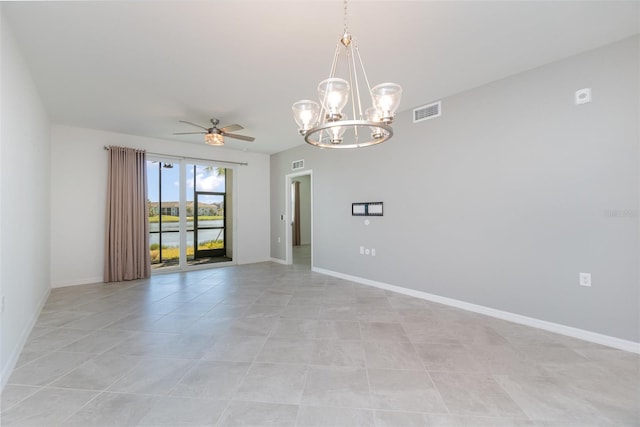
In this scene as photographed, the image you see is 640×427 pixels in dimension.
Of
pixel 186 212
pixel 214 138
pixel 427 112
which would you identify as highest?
pixel 427 112

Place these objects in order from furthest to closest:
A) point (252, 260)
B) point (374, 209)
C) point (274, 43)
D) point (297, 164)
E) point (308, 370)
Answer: point (252, 260) < point (297, 164) < point (374, 209) < point (274, 43) < point (308, 370)

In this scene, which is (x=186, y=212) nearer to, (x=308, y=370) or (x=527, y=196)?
(x=308, y=370)

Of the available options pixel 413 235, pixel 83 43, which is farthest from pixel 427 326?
pixel 83 43

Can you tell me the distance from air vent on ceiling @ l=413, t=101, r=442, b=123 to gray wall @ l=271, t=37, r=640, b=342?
79 millimetres

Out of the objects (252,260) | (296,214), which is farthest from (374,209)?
(296,214)

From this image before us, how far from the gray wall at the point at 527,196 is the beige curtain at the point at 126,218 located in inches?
174

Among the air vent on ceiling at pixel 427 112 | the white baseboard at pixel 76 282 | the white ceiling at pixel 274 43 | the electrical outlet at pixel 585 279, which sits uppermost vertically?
the white ceiling at pixel 274 43

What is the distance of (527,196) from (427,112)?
1.71 m

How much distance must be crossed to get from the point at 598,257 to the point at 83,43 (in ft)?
17.1

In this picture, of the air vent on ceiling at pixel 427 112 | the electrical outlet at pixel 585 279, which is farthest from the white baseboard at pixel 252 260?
the electrical outlet at pixel 585 279

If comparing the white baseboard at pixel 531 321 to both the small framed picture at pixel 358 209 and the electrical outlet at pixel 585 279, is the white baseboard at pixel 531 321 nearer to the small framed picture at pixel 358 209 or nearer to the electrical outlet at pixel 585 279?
the electrical outlet at pixel 585 279

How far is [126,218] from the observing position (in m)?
5.07

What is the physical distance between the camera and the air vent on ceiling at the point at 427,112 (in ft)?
12.3

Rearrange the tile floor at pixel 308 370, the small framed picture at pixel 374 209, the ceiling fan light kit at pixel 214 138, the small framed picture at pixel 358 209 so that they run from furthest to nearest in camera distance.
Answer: the small framed picture at pixel 358 209 < the small framed picture at pixel 374 209 < the ceiling fan light kit at pixel 214 138 < the tile floor at pixel 308 370
